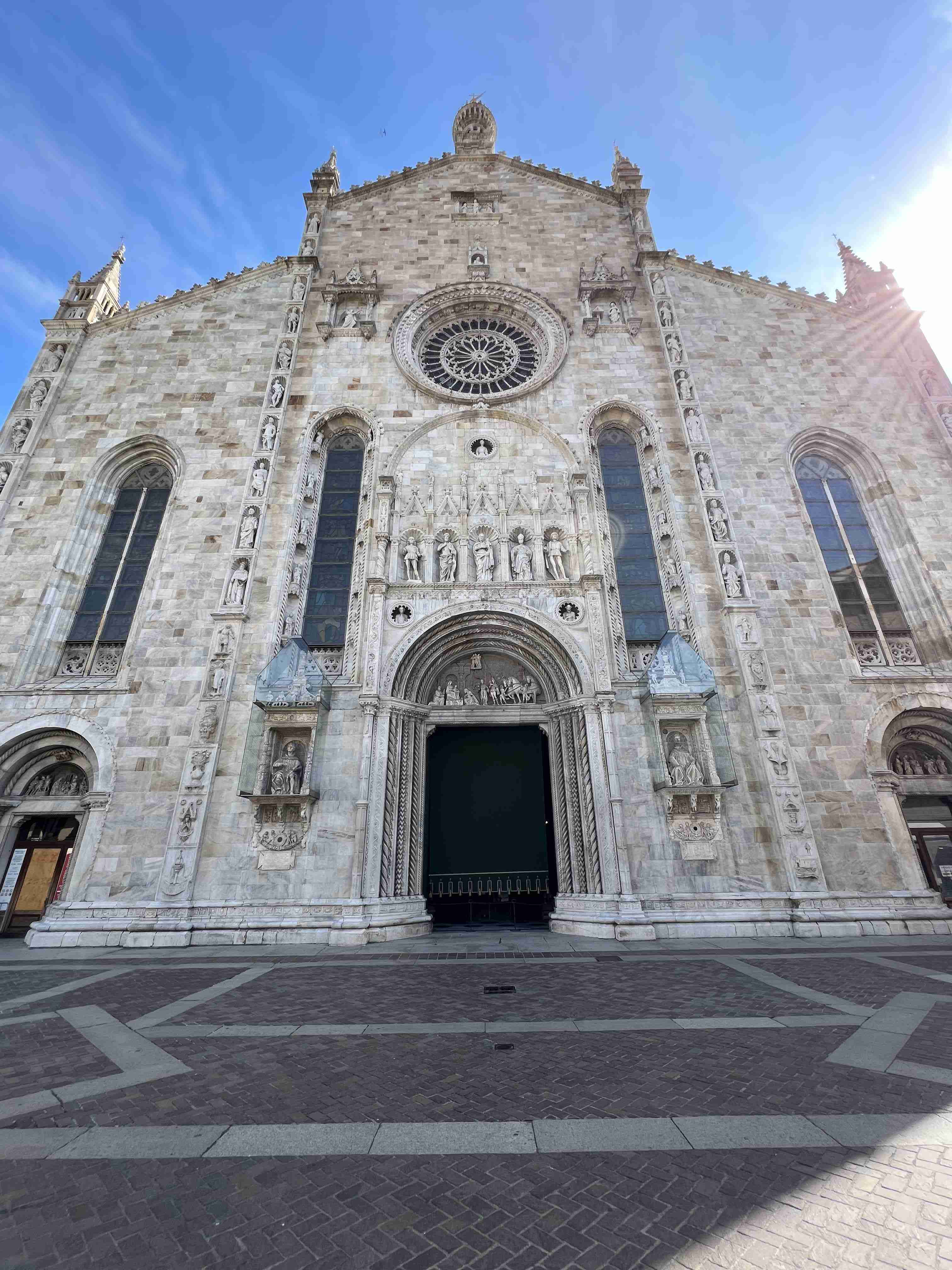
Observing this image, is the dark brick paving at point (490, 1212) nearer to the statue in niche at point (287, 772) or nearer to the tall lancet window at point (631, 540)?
the statue in niche at point (287, 772)

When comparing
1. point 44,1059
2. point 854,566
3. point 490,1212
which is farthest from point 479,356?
point 490,1212

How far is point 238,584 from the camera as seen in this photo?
1398cm

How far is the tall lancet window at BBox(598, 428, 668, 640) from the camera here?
47.4ft

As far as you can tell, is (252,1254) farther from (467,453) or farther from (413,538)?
(467,453)

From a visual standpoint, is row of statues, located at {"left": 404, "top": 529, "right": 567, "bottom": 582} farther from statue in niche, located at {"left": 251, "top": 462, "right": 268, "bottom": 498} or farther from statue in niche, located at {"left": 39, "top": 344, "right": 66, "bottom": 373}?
statue in niche, located at {"left": 39, "top": 344, "right": 66, "bottom": 373}

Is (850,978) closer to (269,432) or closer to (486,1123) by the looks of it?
(486,1123)

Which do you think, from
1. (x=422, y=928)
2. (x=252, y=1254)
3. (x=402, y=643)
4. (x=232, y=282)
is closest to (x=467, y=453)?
(x=402, y=643)

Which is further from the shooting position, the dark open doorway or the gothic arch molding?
the gothic arch molding

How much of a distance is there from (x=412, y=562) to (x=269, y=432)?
6120mm

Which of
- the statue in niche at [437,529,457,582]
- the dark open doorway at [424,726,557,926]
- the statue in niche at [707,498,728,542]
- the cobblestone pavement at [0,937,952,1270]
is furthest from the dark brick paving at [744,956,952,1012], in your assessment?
the statue in niche at [437,529,457,582]

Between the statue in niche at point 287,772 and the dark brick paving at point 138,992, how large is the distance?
3640mm

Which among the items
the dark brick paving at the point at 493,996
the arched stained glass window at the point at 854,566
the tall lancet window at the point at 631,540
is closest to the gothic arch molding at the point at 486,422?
the tall lancet window at the point at 631,540

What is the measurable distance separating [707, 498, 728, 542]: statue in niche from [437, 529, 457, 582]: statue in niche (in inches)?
274

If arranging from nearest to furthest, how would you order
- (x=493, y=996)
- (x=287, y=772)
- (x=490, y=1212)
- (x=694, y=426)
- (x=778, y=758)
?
1. (x=490, y=1212)
2. (x=493, y=996)
3. (x=287, y=772)
4. (x=778, y=758)
5. (x=694, y=426)
